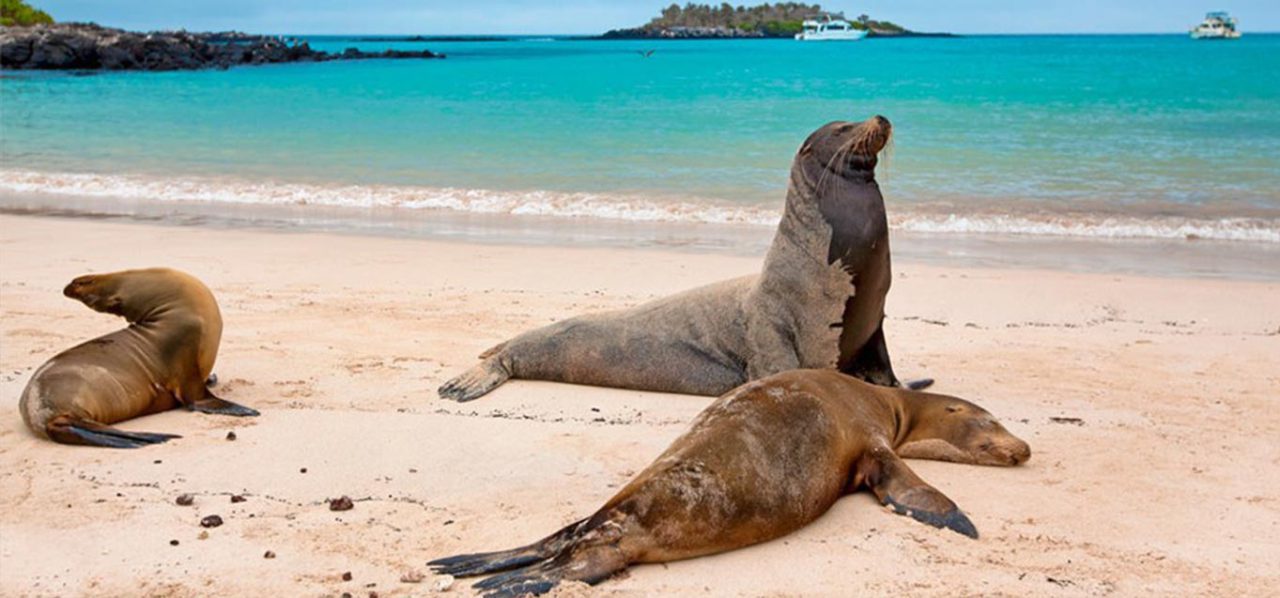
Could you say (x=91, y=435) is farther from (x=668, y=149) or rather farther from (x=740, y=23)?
(x=740, y=23)

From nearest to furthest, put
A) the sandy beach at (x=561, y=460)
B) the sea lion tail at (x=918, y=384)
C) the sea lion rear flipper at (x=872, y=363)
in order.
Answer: the sandy beach at (x=561, y=460), the sea lion rear flipper at (x=872, y=363), the sea lion tail at (x=918, y=384)

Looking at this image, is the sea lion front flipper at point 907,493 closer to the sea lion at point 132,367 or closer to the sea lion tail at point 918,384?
the sea lion tail at point 918,384

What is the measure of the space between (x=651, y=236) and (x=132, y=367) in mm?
7098

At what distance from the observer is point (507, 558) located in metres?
3.70

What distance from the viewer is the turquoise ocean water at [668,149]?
47.4ft

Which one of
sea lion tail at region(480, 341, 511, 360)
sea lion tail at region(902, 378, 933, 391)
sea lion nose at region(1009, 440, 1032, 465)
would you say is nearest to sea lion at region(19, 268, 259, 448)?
sea lion tail at region(480, 341, 511, 360)

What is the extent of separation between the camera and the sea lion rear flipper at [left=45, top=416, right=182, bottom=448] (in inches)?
198

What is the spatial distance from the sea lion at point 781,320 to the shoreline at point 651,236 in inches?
186

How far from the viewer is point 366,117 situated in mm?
30484

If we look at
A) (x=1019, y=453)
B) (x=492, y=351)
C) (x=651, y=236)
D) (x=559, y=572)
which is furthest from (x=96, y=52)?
(x=559, y=572)

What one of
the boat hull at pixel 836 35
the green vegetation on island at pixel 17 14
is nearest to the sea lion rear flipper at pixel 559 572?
the green vegetation on island at pixel 17 14

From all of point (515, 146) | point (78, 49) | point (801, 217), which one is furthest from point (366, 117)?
point (78, 49)

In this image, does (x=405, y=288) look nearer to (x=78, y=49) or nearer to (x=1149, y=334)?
(x=1149, y=334)

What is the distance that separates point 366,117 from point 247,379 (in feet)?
82.4
